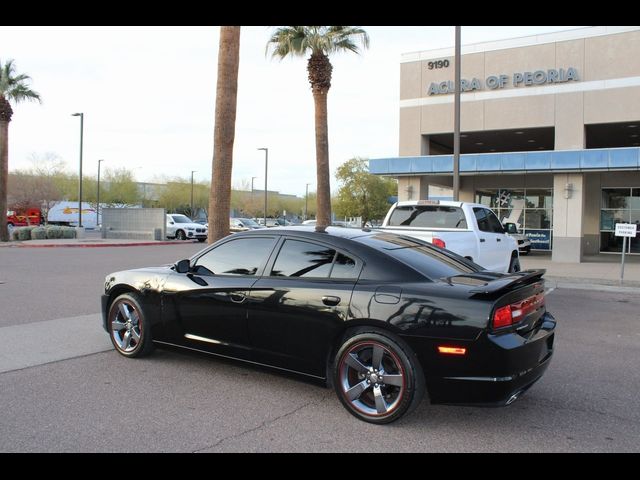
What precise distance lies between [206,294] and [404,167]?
58.4 feet

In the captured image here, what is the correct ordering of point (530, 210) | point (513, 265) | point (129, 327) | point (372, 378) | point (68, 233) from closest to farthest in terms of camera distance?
point (372, 378)
point (129, 327)
point (513, 265)
point (530, 210)
point (68, 233)

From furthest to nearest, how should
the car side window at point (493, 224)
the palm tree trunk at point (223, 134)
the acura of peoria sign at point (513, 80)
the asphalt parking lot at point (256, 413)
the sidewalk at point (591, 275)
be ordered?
the acura of peoria sign at point (513, 80), the sidewalk at point (591, 275), the car side window at point (493, 224), the palm tree trunk at point (223, 134), the asphalt parking lot at point (256, 413)

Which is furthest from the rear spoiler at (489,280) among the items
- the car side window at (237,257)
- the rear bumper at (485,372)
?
the car side window at (237,257)

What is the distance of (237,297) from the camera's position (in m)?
5.09

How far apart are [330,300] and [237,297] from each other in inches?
40.3

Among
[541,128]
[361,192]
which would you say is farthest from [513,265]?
[361,192]

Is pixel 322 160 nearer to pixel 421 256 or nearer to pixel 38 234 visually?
pixel 421 256

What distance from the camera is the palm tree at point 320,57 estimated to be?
61.2 ft

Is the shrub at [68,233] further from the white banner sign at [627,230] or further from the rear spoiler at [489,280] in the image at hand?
the rear spoiler at [489,280]

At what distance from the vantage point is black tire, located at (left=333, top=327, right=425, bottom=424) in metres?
4.13

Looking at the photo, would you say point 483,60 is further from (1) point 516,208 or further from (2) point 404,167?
(1) point 516,208

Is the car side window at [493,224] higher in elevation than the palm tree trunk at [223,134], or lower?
lower

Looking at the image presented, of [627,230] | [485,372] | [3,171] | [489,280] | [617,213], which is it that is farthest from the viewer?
[3,171]
